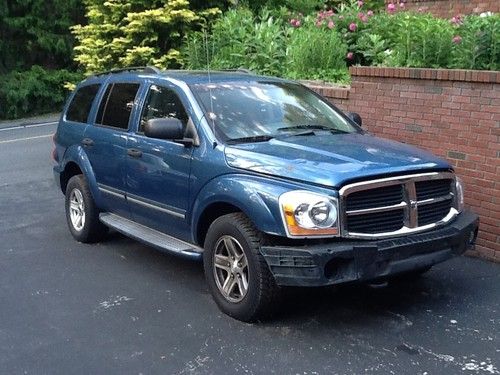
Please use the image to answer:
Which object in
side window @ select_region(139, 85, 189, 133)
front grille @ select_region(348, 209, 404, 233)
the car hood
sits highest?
side window @ select_region(139, 85, 189, 133)

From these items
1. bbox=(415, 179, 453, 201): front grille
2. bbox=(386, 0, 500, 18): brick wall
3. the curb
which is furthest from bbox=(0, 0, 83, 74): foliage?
bbox=(415, 179, 453, 201): front grille

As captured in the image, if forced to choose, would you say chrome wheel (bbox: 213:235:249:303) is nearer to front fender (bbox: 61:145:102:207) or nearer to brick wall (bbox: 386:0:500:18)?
front fender (bbox: 61:145:102:207)

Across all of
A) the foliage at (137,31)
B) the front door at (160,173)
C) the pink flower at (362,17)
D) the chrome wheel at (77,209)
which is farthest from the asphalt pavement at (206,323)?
the foliage at (137,31)

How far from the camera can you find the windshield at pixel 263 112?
526 cm

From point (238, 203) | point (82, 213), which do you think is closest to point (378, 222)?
point (238, 203)

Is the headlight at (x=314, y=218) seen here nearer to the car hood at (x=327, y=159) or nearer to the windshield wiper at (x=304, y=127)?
the car hood at (x=327, y=159)

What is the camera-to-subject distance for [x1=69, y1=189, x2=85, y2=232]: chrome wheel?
688 cm

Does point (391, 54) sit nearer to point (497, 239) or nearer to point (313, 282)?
point (497, 239)

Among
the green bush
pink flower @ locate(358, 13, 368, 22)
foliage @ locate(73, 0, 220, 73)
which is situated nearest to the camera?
pink flower @ locate(358, 13, 368, 22)

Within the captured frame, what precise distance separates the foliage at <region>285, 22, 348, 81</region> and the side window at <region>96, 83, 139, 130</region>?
360cm

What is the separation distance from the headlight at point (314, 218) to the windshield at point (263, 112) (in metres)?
1.03

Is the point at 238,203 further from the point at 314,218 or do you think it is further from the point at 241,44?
the point at 241,44

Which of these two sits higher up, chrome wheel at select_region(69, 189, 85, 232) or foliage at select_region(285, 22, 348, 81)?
foliage at select_region(285, 22, 348, 81)

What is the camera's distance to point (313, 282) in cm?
424
